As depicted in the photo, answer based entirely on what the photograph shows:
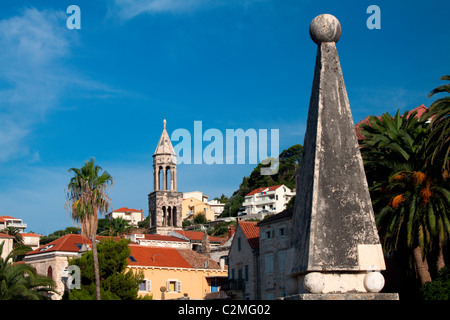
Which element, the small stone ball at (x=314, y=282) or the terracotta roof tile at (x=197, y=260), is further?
the terracotta roof tile at (x=197, y=260)

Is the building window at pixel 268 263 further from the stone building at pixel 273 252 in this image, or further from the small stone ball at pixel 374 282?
the small stone ball at pixel 374 282

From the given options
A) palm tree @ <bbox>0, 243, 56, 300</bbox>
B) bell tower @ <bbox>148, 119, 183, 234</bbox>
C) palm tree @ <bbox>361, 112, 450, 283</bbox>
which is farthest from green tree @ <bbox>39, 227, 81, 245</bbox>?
palm tree @ <bbox>361, 112, 450, 283</bbox>

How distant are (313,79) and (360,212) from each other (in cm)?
304

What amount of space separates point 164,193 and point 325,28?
11040 cm

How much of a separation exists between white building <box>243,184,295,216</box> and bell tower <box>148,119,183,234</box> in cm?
3304

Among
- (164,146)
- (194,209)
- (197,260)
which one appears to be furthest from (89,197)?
(194,209)

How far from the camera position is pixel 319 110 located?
492 inches

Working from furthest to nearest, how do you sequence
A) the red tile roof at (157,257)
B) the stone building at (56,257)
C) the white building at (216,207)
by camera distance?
the white building at (216,207), the stone building at (56,257), the red tile roof at (157,257)

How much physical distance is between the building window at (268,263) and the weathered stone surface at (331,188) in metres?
46.2

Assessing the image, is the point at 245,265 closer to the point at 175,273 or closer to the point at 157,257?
the point at 175,273

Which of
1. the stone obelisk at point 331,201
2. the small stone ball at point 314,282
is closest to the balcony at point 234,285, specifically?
the stone obelisk at point 331,201

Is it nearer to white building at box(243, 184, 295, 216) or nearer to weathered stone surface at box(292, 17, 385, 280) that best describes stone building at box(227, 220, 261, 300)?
weathered stone surface at box(292, 17, 385, 280)

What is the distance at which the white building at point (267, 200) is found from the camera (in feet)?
491
